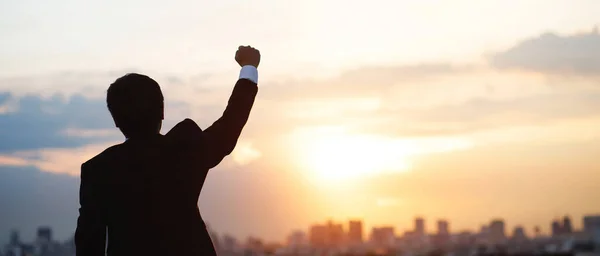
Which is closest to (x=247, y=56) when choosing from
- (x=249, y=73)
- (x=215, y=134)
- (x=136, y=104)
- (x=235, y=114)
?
(x=249, y=73)

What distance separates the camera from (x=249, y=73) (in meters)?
4.61

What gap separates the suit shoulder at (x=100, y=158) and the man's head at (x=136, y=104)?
0.30ft

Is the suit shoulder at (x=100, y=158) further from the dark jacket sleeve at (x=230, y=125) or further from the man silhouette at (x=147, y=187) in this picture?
the dark jacket sleeve at (x=230, y=125)

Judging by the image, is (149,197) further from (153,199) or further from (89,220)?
(89,220)

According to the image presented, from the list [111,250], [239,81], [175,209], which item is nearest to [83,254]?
[111,250]

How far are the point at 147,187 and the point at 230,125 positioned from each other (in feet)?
1.27

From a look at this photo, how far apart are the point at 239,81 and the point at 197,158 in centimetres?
40

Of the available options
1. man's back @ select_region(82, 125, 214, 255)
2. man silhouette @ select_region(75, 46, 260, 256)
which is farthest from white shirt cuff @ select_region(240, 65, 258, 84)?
man's back @ select_region(82, 125, 214, 255)

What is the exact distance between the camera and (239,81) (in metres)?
4.58

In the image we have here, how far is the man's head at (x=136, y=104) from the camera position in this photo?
4.37 meters

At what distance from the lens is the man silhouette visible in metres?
4.30

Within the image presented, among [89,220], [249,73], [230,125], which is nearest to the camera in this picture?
[89,220]

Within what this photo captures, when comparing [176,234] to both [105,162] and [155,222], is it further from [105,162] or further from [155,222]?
[105,162]

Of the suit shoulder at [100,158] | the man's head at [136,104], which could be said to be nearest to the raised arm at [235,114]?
the man's head at [136,104]
